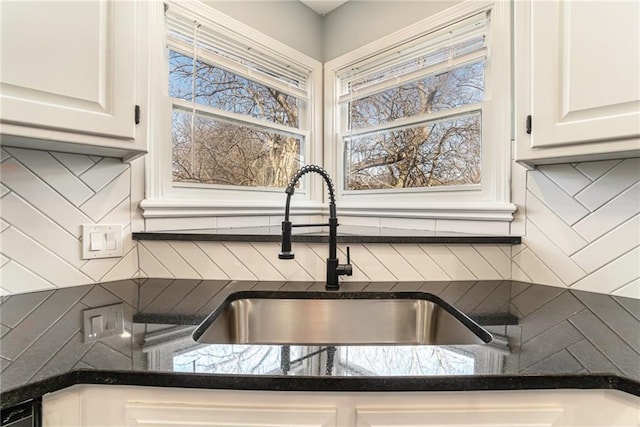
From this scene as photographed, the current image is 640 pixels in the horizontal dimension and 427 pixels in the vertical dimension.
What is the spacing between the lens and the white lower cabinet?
55cm

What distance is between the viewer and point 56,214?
40.3 inches

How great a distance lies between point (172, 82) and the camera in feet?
4.51

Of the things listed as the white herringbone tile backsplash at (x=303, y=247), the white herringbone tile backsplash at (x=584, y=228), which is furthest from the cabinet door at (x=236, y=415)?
the white herringbone tile backsplash at (x=584, y=228)

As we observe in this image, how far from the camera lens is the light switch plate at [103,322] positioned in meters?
0.69

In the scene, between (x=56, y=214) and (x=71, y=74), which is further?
(x=56, y=214)

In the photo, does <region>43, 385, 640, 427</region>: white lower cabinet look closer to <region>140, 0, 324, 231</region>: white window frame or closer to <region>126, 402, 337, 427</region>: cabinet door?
<region>126, 402, 337, 427</region>: cabinet door

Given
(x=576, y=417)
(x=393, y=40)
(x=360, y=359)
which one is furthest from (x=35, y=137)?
(x=393, y=40)

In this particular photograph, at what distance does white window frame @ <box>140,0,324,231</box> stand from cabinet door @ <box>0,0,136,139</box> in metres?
0.37

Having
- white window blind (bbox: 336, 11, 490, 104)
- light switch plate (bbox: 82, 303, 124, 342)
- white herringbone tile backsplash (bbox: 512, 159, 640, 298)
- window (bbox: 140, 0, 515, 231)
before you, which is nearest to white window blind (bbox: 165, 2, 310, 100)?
window (bbox: 140, 0, 515, 231)

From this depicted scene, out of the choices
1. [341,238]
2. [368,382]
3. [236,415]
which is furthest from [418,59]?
[236,415]

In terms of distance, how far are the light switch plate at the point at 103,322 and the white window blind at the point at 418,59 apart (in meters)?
1.56

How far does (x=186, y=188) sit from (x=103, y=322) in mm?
743

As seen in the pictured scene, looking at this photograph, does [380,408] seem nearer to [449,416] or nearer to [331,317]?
[449,416]

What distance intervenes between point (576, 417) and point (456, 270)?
2.05 feet
